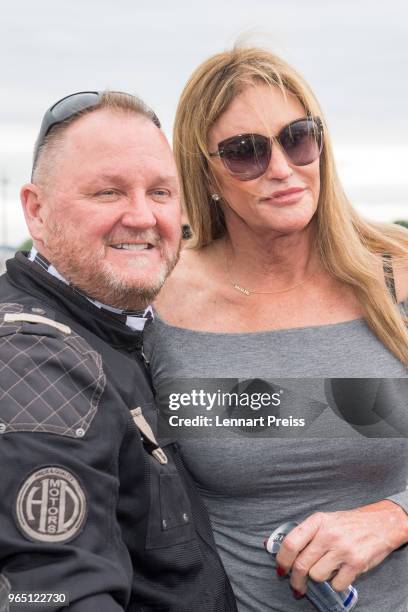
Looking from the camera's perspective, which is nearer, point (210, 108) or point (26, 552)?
point (26, 552)

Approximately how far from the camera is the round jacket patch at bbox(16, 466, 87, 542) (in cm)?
177

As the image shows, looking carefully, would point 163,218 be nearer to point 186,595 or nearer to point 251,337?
point 251,337

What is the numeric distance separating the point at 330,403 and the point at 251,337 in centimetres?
35

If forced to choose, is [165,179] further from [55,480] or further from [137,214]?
[55,480]

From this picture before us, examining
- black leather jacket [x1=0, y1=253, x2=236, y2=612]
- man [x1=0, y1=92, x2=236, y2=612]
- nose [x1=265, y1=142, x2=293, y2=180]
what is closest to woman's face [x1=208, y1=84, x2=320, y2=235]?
nose [x1=265, y1=142, x2=293, y2=180]

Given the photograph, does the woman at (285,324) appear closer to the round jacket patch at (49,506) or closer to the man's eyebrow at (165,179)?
the man's eyebrow at (165,179)

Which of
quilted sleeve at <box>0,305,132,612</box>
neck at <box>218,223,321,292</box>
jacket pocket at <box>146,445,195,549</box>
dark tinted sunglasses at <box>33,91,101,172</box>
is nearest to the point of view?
quilted sleeve at <box>0,305,132,612</box>

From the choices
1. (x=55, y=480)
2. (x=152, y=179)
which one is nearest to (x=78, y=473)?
(x=55, y=480)

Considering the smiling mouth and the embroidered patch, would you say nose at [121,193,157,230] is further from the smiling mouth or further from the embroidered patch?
the embroidered patch

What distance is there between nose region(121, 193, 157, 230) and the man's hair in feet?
0.84

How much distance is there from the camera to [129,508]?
7.06 feet

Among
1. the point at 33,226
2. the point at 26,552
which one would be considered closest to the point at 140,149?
the point at 33,226

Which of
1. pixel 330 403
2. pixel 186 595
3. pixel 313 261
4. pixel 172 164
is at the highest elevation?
pixel 172 164

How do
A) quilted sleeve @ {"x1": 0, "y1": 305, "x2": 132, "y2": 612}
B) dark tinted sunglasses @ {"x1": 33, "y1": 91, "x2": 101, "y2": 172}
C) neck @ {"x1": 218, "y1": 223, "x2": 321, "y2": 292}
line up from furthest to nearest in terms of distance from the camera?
neck @ {"x1": 218, "y1": 223, "x2": 321, "y2": 292} < dark tinted sunglasses @ {"x1": 33, "y1": 91, "x2": 101, "y2": 172} < quilted sleeve @ {"x1": 0, "y1": 305, "x2": 132, "y2": 612}
